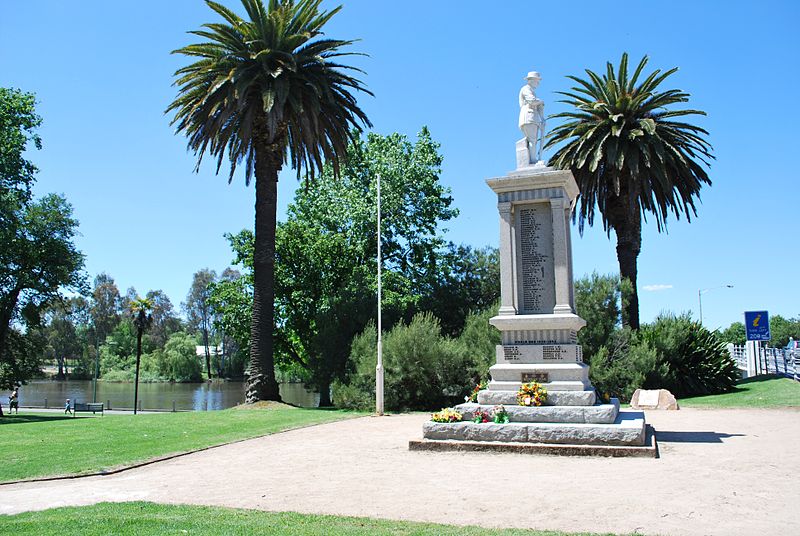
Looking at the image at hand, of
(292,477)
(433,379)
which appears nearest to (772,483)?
(292,477)

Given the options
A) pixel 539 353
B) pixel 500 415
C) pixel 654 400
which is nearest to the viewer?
pixel 500 415

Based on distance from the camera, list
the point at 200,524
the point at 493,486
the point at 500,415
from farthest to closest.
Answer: the point at 500,415
the point at 493,486
the point at 200,524

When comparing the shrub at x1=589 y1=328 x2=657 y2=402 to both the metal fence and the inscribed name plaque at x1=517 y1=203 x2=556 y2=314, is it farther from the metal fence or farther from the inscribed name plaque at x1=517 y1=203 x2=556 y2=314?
the inscribed name plaque at x1=517 y1=203 x2=556 y2=314

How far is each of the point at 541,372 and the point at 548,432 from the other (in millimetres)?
1631

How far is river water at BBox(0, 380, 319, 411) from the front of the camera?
55.7m

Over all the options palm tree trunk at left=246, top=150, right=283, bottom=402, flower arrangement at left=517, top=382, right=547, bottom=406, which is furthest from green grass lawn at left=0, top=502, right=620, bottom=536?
palm tree trunk at left=246, top=150, right=283, bottom=402

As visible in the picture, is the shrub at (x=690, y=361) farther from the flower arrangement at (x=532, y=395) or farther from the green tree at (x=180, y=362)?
the green tree at (x=180, y=362)

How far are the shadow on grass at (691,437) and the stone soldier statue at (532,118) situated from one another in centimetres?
661

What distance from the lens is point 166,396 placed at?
2638 inches

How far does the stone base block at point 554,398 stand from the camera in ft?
40.6

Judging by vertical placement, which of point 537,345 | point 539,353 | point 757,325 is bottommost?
point 539,353

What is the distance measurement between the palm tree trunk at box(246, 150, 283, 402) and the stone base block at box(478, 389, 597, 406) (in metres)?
13.4

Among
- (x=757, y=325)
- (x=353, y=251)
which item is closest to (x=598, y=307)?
(x=757, y=325)

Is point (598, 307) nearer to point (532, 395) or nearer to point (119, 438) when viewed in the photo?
point (532, 395)
